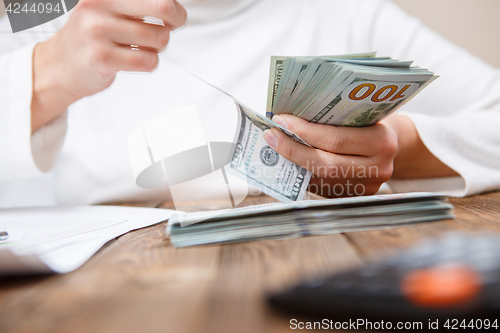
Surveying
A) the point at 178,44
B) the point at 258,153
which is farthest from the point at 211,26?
the point at 258,153

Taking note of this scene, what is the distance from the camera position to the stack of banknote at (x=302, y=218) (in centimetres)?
36

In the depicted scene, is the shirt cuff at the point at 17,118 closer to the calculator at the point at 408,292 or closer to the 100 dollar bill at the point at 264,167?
the 100 dollar bill at the point at 264,167

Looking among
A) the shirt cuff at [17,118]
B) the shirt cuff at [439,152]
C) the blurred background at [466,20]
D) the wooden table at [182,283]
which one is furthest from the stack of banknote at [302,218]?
the blurred background at [466,20]

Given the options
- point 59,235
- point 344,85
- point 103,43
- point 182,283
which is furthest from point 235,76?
point 182,283

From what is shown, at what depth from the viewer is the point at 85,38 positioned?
0.52 meters

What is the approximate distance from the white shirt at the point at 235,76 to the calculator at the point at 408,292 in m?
0.60

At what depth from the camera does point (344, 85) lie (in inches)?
16.4

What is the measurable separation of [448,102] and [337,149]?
0.75m

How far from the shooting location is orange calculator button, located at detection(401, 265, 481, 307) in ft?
0.52

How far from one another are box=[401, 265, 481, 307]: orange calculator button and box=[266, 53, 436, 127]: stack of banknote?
277mm

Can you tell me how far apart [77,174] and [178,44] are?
1.76ft

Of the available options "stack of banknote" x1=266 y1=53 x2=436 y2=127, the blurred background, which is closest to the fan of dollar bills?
"stack of banknote" x1=266 y1=53 x2=436 y2=127

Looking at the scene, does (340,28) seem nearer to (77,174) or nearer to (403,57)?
(403,57)

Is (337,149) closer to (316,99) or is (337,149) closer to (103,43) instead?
(316,99)
